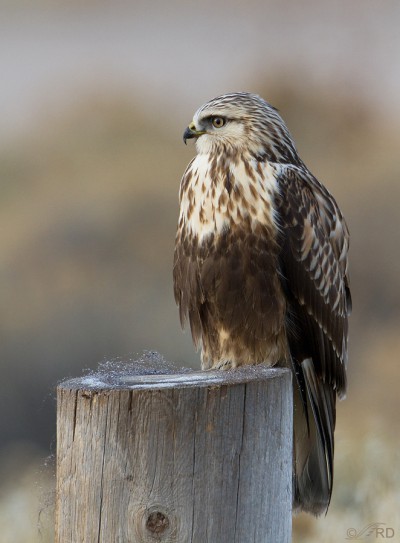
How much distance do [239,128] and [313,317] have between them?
0.80m

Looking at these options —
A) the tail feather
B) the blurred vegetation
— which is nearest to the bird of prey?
the tail feather

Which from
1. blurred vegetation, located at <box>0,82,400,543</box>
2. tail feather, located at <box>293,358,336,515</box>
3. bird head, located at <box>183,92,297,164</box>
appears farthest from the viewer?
blurred vegetation, located at <box>0,82,400,543</box>

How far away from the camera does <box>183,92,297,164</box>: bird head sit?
15.2 feet

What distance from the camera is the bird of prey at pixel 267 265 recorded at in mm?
4414

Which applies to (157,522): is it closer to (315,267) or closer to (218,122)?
(315,267)

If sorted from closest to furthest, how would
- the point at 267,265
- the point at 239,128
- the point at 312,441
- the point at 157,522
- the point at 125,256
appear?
the point at 157,522 → the point at 267,265 → the point at 312,441 → the point at 239,128 → the point at 125,256

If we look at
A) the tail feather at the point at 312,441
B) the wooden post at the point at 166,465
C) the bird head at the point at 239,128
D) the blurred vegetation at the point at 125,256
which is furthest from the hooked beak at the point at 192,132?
the blurred vegetation at the point at 125,256

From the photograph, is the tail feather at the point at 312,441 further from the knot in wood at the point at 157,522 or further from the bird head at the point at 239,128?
the knot in wood at the point at 157,522

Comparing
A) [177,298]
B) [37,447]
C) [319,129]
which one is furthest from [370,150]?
[177,298]

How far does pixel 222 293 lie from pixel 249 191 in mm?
400

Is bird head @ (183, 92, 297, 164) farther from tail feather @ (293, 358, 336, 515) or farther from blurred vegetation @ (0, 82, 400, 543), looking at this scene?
blurred vegetation @ (0, 82, 400, 543)

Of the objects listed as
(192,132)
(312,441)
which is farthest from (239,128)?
(312,441)

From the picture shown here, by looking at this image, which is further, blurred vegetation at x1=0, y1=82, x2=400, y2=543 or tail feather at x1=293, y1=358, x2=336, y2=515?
blurred vegetation at x1=0, y1=82, x2=400, y2=543

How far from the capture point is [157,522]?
301 cm
